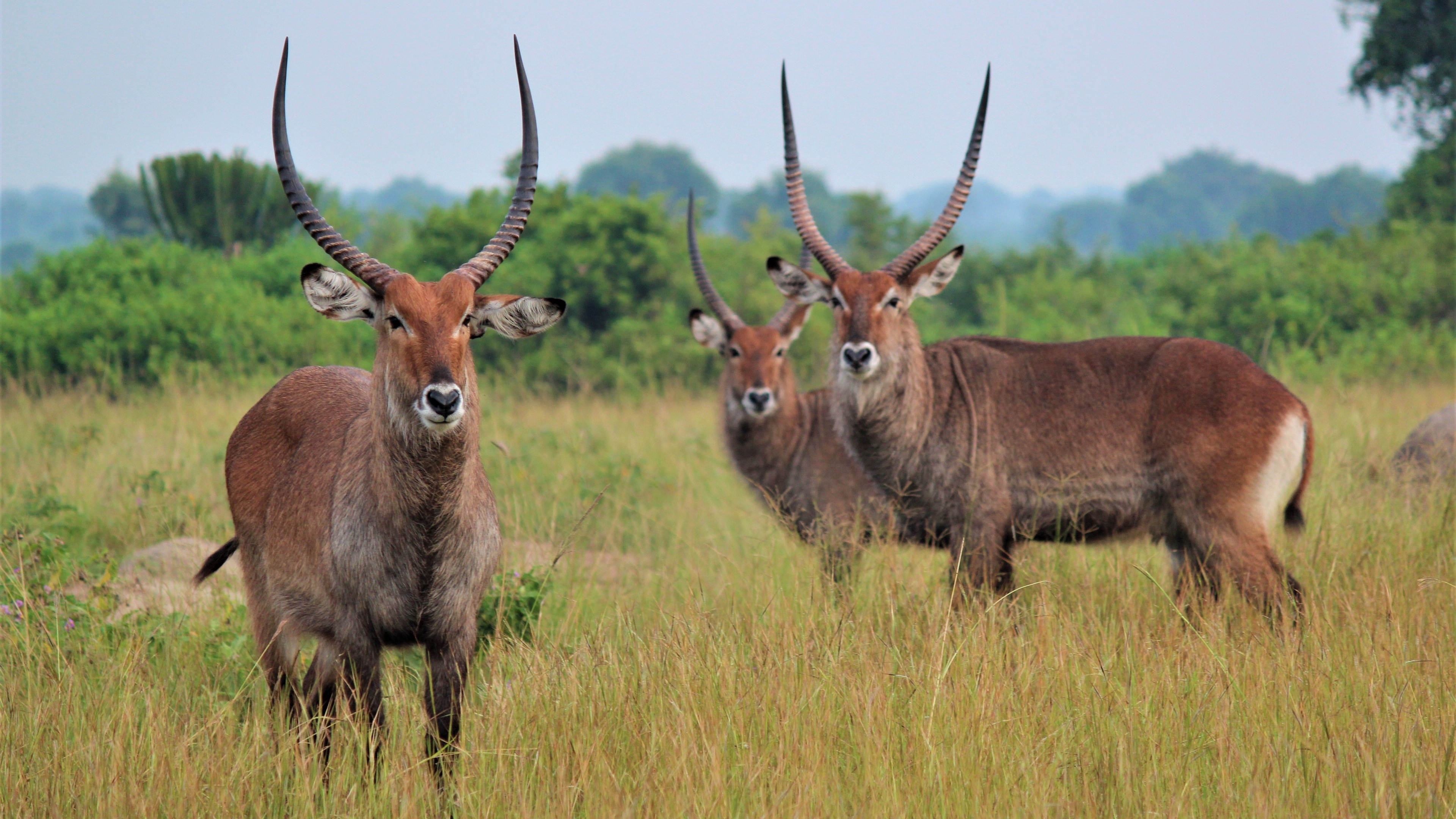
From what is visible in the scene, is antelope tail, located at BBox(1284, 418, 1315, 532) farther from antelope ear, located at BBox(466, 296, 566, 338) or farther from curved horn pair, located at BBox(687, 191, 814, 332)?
antelope ear, located at BBox(466, 296, 566, 338)

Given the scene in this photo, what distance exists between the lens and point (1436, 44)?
16797 mm

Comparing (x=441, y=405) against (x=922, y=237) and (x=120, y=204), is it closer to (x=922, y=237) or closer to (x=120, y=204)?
(x=922, y=237)

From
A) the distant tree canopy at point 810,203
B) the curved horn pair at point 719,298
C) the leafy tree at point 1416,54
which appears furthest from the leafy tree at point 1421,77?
the distant tree canopy at point 810,203

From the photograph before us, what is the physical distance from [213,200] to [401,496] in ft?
54.2

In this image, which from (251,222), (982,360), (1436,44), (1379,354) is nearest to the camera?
(982,360)

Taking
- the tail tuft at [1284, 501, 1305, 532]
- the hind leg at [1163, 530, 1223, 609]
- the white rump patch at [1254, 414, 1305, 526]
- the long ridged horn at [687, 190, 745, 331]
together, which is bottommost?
the hind leg at [1163, 530, 1223, 609]

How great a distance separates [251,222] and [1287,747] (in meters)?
18.0

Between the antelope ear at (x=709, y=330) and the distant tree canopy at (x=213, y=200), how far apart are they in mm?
12115

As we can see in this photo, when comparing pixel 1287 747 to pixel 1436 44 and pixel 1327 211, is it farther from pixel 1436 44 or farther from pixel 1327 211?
pixel 1327 211

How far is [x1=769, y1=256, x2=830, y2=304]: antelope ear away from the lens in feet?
17.1

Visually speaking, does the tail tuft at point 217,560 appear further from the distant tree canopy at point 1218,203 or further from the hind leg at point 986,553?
the distant tree canopy at point 1218,203

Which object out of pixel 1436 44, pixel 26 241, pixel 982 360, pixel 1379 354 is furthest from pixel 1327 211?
pixel 26 241

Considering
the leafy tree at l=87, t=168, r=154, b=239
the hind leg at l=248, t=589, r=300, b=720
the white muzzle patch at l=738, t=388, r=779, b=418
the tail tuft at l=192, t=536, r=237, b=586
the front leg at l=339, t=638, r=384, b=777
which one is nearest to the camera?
the front leg at l=339, t=638, r=384, b=777

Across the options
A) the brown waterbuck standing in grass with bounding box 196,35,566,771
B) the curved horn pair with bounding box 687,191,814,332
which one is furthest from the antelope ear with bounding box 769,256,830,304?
the brown waterbuck standing in grass with bounding box 196,35,566,771
